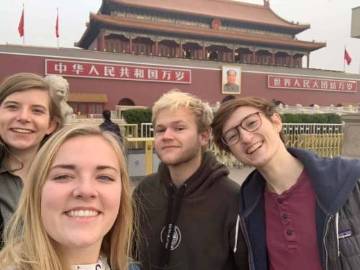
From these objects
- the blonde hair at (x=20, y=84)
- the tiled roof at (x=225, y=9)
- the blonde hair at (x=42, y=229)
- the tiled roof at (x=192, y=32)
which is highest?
the tiled roof at (x=225, y=9)

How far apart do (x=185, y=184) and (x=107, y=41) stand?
18.9 metres

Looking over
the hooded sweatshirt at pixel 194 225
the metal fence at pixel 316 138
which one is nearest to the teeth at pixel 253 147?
the hooded sweatshirt at pixel 194 225

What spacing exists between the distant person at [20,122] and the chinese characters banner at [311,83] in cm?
1998

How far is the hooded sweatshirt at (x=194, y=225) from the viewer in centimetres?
156

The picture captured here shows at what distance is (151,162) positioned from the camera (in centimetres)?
640

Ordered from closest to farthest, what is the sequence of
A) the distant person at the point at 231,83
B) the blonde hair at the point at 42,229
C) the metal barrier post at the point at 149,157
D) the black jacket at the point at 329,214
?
the blonde hair at the point at 42,229, the black jacket at the point at 329,214, the metal barrier post at the point at 149,157, the distant person at the point at 231,83

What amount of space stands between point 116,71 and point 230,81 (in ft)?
20.0

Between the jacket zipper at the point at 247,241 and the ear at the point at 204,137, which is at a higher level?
the ear at the point at 204,137

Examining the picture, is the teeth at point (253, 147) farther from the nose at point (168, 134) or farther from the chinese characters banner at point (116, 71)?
the chinese characters banner at point (116, 71)

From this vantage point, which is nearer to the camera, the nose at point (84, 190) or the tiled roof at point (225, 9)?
the nose at point (84, 190)

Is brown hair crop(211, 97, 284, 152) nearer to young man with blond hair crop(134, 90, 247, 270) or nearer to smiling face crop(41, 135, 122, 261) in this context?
young man with blond hair crop(134, 90, 247, 270)

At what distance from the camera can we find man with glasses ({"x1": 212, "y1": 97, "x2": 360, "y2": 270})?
4.46 ft

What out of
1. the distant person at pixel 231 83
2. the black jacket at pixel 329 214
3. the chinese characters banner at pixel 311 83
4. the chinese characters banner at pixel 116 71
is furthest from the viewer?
the chinese characters banner at pixel 311 83

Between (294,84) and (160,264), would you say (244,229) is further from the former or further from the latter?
(294,84)
